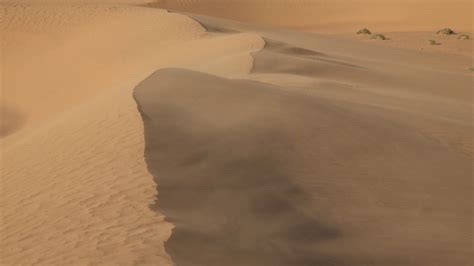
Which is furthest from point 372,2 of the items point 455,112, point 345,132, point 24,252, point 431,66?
point 24,252

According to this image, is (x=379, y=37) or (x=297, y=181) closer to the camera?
(x=297, y=181)

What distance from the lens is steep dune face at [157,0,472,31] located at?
4281 centimetres

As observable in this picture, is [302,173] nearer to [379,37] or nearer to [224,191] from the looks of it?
[224,191]

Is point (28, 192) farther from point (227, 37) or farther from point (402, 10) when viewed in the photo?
point (402, 10)

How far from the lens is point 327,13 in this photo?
46.3 metres

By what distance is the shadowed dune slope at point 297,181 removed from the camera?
6676 mm

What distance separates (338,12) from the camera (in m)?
46.4

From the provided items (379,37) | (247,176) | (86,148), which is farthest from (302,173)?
(379,37)

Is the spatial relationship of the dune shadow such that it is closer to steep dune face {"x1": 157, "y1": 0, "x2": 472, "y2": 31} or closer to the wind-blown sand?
the wind-blown sand

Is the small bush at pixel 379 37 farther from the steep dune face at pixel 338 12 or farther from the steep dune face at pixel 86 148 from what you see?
the steep dune face at pixel 86 148

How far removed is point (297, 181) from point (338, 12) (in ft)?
129

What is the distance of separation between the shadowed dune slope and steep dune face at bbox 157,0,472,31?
31755 millimetres

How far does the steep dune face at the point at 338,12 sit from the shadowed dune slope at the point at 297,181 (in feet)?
104

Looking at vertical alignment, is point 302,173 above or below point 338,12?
above
